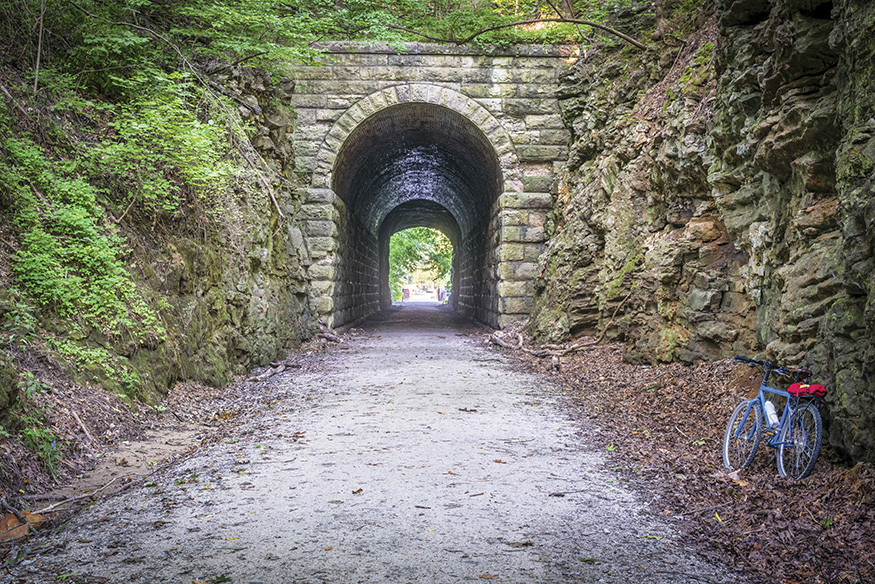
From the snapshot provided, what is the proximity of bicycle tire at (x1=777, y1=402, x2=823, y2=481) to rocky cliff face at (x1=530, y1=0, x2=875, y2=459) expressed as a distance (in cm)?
13

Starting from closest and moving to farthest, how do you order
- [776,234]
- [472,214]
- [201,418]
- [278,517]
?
[278,517], [776,234], [201,418], [472,214]

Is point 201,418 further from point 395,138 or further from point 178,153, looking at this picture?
point 395,138

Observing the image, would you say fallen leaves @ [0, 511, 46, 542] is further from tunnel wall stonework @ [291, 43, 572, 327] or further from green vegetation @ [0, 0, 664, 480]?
tunnel wall stonework @ [291, 43, 572, 327]

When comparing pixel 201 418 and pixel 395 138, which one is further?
pixel 395 138

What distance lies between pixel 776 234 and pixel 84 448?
5.72m

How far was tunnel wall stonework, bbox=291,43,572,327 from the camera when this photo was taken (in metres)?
13.3

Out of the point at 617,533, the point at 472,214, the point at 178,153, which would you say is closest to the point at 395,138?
the point at 472,214

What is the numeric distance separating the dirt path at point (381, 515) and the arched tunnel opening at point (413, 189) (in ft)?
30.4

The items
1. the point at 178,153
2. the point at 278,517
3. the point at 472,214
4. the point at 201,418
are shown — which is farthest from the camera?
the point at 472,214

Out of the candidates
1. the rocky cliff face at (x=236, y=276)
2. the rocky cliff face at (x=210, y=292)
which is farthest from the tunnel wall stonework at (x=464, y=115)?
the rocky cliff face at (x=210, y=292)

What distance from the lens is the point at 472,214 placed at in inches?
808

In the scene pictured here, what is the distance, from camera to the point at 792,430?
12.4 feet

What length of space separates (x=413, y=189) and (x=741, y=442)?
19.6 m

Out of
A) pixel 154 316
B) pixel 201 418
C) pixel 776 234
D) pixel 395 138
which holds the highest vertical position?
pixel 395 138
